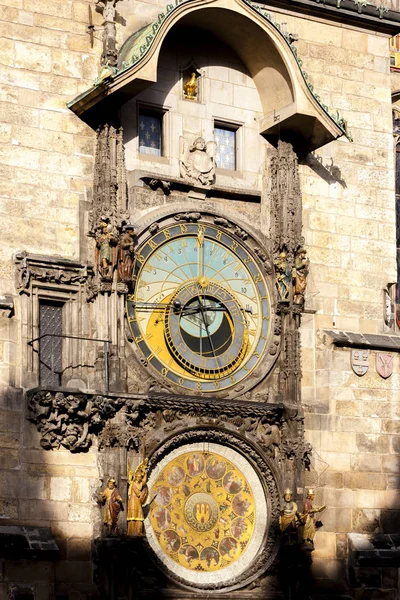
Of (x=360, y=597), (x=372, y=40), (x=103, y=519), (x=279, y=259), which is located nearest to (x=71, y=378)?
(x=103, y=519)

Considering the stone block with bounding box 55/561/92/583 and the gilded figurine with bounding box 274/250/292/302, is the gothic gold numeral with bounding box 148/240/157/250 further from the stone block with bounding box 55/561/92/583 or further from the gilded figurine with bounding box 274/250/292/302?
the stone block with bounding box 55/561/92/583

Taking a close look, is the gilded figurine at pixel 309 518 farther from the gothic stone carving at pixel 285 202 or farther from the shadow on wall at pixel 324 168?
the shadow on wall at pixel 324 168

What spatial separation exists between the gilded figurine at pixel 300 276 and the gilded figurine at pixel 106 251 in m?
2.56

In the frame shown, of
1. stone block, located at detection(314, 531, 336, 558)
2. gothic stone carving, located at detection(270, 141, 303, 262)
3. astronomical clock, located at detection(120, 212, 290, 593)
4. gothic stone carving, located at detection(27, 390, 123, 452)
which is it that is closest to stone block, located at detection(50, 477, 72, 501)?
gothic stone carving, located at detection(27, 390, 123, 452)

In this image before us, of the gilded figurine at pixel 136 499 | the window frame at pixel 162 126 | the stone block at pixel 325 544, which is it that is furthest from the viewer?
the stone block at pixel 325 544

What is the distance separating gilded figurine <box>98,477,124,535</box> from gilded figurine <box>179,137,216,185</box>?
13.2ft

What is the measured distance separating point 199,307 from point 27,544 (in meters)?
3.72

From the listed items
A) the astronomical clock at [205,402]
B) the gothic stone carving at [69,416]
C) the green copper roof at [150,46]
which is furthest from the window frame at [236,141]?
the gothic stone carving at [69,416]

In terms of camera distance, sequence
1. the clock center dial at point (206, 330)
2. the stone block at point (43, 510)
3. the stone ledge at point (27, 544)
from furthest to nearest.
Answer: the clock center dial at point (206, 330) < the stone block at point (43, 510) < the stone ledge at point (27, 544)

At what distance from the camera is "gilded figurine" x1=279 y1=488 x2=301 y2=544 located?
22.3 metres

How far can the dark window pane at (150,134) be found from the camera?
22812mm

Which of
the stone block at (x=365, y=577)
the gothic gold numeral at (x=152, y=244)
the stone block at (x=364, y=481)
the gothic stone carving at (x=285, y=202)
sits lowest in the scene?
Answer: the stone block at (x=365, y=577)

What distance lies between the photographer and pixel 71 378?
2170 centimetres

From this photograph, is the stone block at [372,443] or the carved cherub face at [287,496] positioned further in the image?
the stone block at [372,443]
